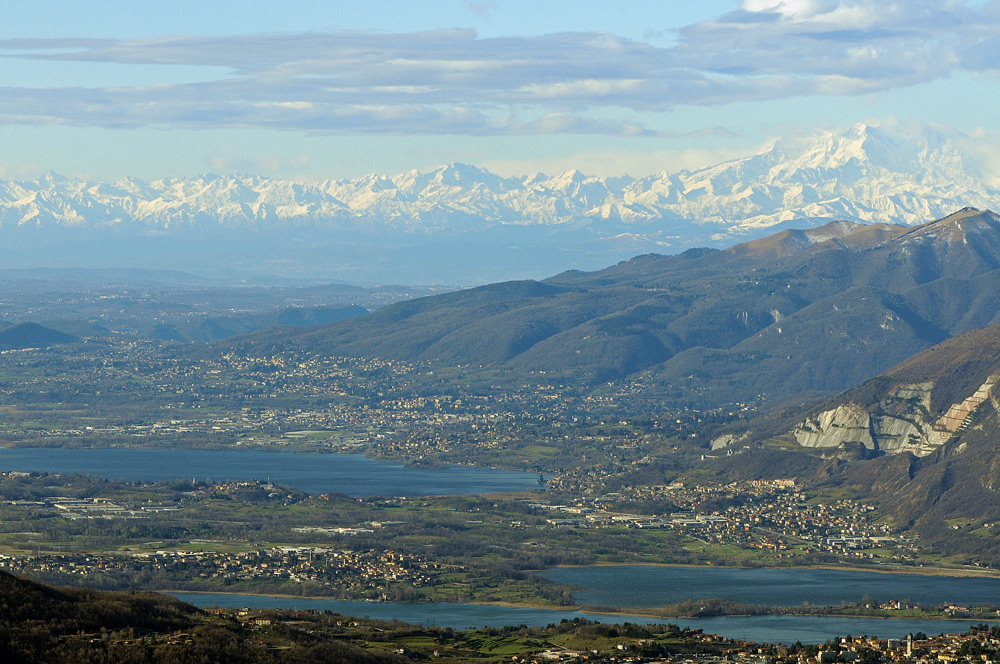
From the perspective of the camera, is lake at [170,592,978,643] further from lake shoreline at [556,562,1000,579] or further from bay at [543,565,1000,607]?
lake shoreline at [556,562,1000,579]

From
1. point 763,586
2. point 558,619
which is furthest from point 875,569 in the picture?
point 558,619

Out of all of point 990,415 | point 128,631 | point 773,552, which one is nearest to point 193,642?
point 128,631

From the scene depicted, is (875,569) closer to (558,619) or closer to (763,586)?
(763,586)

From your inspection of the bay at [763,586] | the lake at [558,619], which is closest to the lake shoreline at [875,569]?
the bay at [763,586]

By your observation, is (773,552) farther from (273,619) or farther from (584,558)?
(273,619)

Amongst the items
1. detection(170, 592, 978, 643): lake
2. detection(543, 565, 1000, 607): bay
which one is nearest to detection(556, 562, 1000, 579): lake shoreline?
detection(543, 565, 1000, 607): bay
